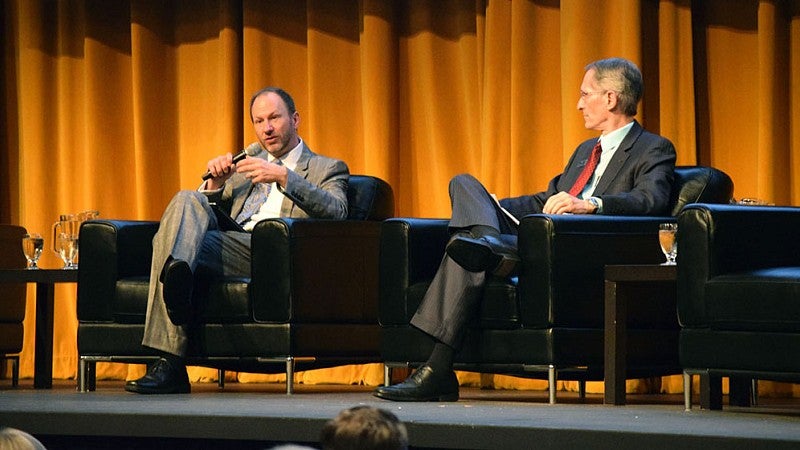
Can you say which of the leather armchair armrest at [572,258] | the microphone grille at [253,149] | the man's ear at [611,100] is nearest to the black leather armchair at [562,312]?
the leather armchair armrest at [572,258]

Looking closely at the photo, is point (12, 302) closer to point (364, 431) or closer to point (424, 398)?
point (424, 398)

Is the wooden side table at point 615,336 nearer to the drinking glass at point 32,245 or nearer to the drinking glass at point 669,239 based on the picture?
the drinking glass at point 669,239

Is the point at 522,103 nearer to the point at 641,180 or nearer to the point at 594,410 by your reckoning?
the point at 641,180

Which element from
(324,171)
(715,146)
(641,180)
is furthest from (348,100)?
(641,180)

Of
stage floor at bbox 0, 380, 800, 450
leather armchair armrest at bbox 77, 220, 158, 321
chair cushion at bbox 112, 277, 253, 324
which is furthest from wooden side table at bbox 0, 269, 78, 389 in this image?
stage floor at bbox 0, 380, 800, 450

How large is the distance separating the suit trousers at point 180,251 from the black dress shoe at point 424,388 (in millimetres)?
873

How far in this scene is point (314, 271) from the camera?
15.3 ft

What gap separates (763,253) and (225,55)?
3450 millimetres

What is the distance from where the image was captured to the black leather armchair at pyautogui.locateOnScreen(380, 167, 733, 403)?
4027mm

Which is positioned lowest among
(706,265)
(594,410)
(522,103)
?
(594,410)

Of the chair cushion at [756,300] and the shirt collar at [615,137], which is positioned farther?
the shirt collar at [615,137]

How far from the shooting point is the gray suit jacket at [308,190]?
4.74 m

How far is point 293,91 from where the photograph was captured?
6445 millimetres

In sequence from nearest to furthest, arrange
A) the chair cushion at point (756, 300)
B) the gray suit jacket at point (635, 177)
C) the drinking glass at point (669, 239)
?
1. the chair cushion at point (756, 300)
2. the drinking glass at point (669, 239)
3. the gray suit jacket at point (635, 177)
